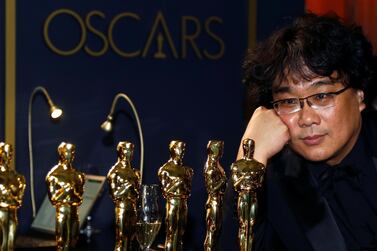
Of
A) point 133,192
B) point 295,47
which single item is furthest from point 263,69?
point 133,192

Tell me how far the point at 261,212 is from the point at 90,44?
174 cm

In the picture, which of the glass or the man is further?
the man

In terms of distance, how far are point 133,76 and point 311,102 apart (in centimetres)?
180

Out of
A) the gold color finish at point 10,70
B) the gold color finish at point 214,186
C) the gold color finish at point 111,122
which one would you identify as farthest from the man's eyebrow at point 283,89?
the gold color finish at point 10,70

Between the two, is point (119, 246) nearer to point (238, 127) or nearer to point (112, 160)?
point (112, 160)

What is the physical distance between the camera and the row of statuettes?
3.95 feet

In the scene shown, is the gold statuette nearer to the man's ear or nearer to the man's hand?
the man's hand

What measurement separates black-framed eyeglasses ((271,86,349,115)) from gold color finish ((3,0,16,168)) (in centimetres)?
168

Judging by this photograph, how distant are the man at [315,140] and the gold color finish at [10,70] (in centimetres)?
154

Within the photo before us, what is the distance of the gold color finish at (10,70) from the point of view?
3.45 m

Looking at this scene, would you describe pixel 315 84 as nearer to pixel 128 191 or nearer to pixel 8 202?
pixel 128 191

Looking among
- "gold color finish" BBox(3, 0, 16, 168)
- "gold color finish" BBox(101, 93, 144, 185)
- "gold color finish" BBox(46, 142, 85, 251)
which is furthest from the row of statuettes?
"gold color finish" BBox(3, 0, 16, 168)

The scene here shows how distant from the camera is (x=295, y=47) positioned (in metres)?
2.09

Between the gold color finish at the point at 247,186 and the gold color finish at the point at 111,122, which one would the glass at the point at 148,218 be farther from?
the gold color finish at the point at 111,122
